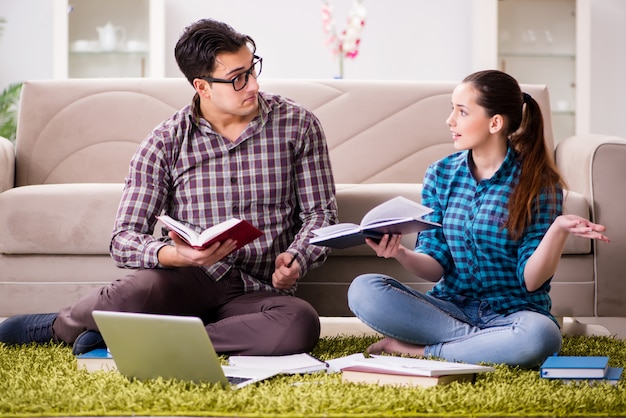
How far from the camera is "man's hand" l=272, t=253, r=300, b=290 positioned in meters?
1.97

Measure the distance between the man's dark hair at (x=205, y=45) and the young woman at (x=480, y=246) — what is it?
22.5 inches

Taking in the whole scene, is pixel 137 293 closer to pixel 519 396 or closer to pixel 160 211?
pixel 160 211

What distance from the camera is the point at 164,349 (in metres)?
1.48

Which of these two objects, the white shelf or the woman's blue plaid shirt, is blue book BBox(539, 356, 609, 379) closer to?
the woman's blue plaid shirt

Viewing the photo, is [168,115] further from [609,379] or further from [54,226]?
[609,379]

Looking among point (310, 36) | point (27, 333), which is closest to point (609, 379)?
point (27, 333)

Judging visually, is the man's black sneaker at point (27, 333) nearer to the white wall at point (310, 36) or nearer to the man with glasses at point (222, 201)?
the man with glasses at point (222, 201)

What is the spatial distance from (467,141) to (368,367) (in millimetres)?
653

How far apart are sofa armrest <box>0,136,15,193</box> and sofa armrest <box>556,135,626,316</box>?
181cm

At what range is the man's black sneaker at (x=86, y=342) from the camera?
1.89 m

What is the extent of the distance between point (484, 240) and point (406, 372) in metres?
0.52

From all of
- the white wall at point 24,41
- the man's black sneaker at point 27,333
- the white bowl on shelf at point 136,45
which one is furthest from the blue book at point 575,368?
the white wall at point 24,41

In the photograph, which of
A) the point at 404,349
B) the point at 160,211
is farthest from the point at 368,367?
the point at 160,211

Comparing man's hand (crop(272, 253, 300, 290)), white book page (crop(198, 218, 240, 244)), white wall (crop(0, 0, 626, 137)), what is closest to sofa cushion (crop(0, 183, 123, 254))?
man's hand (crop(272, 253, 300, 290))
